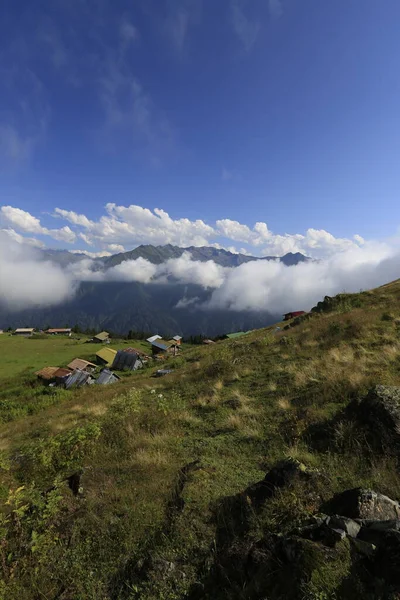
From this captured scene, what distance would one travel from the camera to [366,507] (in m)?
4.13

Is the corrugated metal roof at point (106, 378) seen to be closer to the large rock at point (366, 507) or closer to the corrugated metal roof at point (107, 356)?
the corrugated metal roof at point (107, 356)

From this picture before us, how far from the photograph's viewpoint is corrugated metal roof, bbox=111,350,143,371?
56.4m

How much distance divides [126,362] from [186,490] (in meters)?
54.3

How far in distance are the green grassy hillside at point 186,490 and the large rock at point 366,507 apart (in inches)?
21.1

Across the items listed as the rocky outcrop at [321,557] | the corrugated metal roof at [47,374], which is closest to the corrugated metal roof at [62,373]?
the corrugated metal roof at [47,374]

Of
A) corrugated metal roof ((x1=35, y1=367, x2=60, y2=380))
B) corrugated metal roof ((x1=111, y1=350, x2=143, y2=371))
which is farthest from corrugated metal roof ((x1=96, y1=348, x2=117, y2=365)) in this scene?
corrugated metal roof ((x1=35, y1=367, x2=60, y2=380))

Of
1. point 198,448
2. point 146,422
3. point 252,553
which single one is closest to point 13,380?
point 146,422

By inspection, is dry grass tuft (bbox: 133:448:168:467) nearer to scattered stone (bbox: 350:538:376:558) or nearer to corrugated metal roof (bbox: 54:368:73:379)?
scattered stone (bbox: 350:538:376:558)

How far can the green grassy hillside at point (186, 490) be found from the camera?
4.14 m

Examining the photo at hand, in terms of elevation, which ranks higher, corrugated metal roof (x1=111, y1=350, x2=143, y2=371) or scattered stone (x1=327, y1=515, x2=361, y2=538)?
scattered stone (x1=327, y1=515, x2=361, y2=538)

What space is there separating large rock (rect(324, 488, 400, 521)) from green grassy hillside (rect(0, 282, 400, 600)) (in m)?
0.54

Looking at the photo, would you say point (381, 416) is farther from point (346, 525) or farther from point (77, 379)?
point (77, 379)

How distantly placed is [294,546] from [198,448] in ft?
16.0

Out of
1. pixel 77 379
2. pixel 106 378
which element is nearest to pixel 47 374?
pixel 77 379
